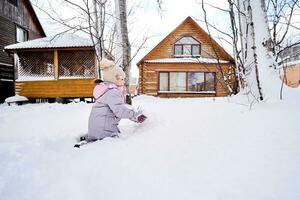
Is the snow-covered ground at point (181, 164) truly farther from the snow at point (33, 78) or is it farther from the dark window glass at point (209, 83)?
the dark window glass at point (209, 83)

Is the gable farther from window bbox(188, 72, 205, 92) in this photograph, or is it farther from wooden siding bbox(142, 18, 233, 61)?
window bbox(188, 72, 205, 92)

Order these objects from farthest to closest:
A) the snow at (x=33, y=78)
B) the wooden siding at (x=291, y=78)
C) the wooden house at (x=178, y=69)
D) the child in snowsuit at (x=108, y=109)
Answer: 1. the wooden house at (x=178, y=69)
2. the snow at (x=33, y=78)
3. the wooden siding at (x=291, y=78)
4. the child in snowsuit at (x=108, y=109)

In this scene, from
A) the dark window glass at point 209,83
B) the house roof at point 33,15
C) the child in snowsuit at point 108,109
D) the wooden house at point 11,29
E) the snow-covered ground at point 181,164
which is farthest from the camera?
the house roof at point 33,15

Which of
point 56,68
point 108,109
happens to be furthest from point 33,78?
point 108,109

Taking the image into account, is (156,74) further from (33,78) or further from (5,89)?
(5,89)

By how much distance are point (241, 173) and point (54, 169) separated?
1.41 metres

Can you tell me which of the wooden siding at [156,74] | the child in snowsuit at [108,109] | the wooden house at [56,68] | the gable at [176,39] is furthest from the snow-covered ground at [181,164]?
the gable at [176,39]

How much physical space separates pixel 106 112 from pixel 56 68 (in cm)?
1199

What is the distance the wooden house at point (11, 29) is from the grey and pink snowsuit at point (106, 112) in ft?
47.1

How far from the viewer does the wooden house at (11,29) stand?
17.6 m

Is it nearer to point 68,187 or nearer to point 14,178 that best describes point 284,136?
point 68,187

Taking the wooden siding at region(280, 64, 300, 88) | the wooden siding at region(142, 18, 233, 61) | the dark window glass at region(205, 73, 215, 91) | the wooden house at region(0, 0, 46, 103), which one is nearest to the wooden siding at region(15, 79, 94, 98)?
the wooden house at region(0, 0, 46, 103)

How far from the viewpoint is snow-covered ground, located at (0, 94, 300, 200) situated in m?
1.85

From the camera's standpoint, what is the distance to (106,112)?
11.6 ft
